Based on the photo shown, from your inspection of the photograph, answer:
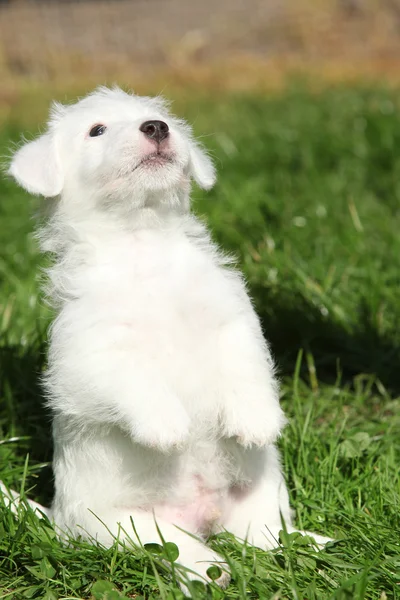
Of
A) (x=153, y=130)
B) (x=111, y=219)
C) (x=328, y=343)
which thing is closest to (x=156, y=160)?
(x=153, y=130)

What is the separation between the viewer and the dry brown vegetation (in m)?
12.2

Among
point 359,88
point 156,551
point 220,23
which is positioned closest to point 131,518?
point 156,551

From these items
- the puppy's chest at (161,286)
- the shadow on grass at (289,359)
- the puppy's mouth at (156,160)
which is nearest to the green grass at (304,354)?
the shadow on grass at (289,359)

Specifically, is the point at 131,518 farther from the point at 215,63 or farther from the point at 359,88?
the point at 215,63

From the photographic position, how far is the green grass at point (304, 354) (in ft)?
9.25

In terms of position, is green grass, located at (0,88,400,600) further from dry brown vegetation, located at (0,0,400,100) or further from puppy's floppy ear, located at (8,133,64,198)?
dry brown vegetation, located at (0,0,400,100)

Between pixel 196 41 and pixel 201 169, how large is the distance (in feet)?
35.2

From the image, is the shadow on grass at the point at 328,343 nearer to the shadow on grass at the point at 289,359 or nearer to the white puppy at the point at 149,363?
the shadow on grass at the point at 289,359

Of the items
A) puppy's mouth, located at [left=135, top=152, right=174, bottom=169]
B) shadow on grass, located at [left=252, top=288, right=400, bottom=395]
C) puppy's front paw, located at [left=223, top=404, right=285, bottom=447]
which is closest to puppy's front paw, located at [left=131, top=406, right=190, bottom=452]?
puppy's front paw, located at [left=223, top=404, right=285, bottom=447]

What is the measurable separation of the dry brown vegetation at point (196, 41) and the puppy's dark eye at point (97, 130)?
8.33 meters

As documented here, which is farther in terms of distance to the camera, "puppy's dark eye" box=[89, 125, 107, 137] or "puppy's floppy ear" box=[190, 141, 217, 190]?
"puppy's floppy ear" box=[190, 141, 217, 190]

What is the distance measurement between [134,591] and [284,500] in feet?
2.20

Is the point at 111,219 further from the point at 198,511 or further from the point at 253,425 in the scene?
the point at 198,511

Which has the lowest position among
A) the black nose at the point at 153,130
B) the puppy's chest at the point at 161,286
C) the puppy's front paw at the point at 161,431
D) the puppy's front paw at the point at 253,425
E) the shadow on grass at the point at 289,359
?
the shadow on grass at the point at 289,359
